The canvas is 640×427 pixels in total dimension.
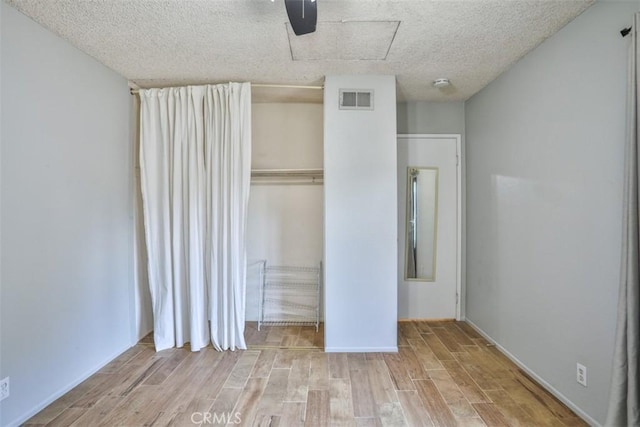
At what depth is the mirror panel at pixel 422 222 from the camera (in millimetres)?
3385

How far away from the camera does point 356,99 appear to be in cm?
269

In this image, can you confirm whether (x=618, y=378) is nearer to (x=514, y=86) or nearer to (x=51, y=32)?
(x=514, y=86)

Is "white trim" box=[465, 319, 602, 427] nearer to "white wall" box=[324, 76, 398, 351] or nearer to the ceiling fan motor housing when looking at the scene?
"white wall" box=[324, 76, 398, 351]

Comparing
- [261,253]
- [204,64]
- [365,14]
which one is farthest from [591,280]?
[204,64]

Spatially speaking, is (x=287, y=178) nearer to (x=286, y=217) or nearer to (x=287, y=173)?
(x=287, y=173)

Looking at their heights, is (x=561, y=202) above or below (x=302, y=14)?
below

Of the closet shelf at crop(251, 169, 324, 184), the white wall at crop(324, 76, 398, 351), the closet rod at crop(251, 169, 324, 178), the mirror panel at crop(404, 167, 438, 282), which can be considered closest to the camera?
the white wall at crop(324, 76, 398, 351)

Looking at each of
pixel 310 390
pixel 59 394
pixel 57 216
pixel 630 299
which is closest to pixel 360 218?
pixel 310 390

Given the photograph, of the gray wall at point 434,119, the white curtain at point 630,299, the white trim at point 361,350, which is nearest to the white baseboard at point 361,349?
the white trim at point 361,350

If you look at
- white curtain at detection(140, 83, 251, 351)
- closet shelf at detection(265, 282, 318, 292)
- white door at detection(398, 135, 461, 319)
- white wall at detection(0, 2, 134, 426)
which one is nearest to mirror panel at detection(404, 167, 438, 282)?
white door at detection(398, 135, 461, 319)

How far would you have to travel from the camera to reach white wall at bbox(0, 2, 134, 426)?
178cm

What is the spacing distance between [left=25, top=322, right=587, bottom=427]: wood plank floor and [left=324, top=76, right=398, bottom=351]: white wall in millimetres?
289

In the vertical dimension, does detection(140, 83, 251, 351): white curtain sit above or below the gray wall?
below
